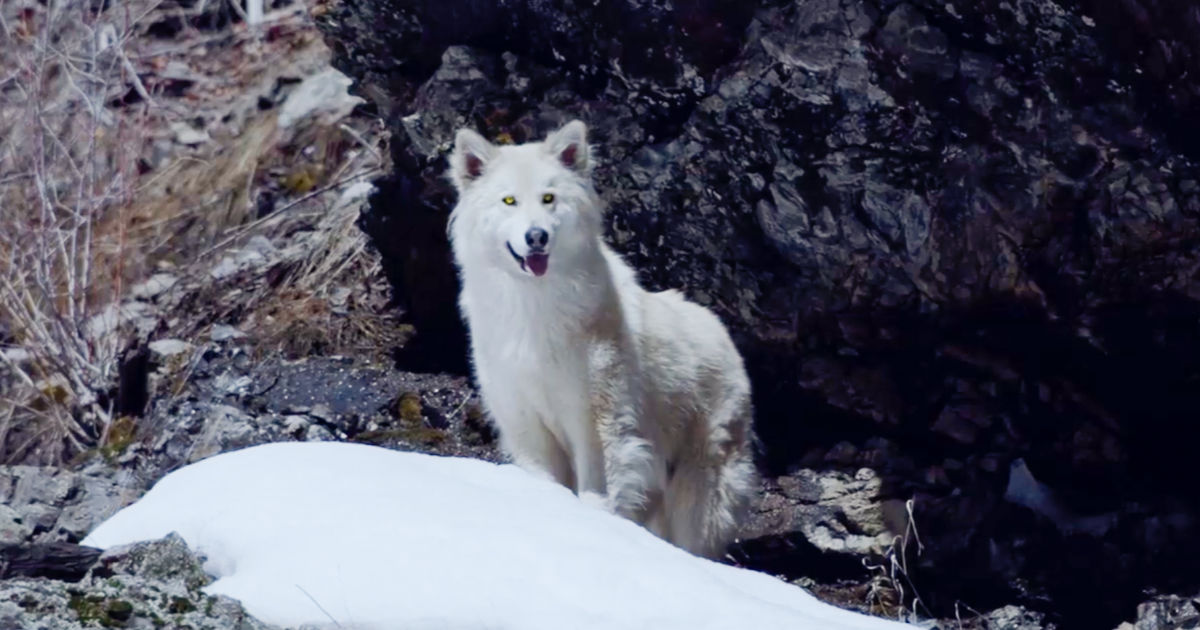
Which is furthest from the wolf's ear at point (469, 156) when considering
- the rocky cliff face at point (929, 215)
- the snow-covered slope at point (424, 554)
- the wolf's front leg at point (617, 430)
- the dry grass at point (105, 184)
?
the dry grass at point (105, 184)

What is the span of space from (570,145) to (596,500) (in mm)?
1530

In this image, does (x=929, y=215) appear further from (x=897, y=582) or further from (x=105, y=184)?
(x=105, y=184)

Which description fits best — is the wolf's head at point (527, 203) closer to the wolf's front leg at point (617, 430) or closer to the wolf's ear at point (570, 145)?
the wolf's ear at point (570, 145)

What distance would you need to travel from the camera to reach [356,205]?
1066 centimetres

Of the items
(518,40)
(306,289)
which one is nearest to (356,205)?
(306,289)

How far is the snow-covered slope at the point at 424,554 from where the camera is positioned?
4590 mm

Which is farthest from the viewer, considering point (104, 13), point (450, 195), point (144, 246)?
point (104, 13)

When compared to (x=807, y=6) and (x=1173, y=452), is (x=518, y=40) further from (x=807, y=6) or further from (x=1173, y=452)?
(x=1173, y=452)

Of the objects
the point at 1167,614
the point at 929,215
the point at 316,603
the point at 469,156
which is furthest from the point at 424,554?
the point at 1167,614

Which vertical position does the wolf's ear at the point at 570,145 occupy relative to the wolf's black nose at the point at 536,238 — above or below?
above

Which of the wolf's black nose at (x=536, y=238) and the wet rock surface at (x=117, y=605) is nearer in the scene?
the wet rock surface at (x=117, y=605)

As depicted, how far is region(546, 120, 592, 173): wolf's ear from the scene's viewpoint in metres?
6.62

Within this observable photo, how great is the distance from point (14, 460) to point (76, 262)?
1.38m

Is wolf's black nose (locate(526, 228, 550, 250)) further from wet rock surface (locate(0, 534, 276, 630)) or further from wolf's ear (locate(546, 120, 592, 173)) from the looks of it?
wet rock surface (locate(0, 534, 276, 630))
